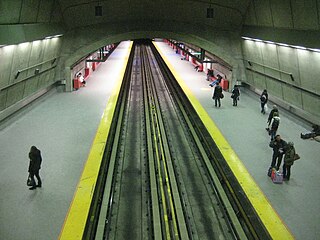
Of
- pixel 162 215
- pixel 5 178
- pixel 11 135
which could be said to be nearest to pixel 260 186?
pixel 162 215

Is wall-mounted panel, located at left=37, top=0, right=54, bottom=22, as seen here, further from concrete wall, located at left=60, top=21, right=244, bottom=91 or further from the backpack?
the backpack

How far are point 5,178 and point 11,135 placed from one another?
11.7 feet

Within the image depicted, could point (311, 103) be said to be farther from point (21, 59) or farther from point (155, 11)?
point (21, 59)

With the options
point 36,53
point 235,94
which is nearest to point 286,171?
point 235,94

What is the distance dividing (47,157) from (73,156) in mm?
732

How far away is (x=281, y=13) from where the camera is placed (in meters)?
13.2

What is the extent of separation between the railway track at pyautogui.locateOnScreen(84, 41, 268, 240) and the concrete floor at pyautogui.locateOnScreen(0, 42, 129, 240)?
760 millimetres

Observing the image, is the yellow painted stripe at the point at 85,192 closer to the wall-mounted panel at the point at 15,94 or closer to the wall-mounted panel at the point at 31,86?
the wall-mounted panel at the point at 15,94

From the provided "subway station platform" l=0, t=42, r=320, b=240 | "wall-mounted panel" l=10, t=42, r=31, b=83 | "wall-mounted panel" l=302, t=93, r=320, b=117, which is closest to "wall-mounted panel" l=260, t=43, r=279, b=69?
"subway station platform" l=0, t=42, r=320, b=240

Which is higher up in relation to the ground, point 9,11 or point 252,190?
point 9,11

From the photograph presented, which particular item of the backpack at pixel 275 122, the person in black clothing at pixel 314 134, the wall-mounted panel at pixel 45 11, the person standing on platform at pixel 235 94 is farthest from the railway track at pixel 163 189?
the wall-mounted panel at pixel 45 11

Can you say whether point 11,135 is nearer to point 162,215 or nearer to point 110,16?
point 162,215

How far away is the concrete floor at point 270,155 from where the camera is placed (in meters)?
7.55

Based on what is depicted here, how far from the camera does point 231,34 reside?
1941cm
